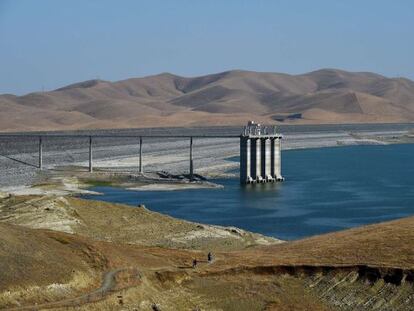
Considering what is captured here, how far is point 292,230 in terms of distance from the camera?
53719mm

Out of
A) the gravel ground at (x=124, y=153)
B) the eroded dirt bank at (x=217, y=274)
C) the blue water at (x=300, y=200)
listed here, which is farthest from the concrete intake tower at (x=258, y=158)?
the eroded dirt bank at (x=217, y=274)

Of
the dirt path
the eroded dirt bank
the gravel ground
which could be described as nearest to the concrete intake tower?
the gravel ground

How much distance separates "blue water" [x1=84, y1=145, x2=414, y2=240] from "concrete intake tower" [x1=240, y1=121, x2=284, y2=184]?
161cm

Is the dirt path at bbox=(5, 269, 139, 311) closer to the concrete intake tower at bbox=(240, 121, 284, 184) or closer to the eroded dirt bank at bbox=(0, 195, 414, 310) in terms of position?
the eroded dirt bank at bbox=(0, 195, 414, 310)

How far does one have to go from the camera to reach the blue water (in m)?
57.5

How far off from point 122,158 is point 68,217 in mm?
65547

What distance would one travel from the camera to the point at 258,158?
3433 inches

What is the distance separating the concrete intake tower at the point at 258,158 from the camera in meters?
85.4

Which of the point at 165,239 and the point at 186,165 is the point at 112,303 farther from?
the point at 186,165

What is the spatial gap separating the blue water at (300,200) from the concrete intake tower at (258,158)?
63.4 inches

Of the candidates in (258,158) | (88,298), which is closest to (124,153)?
(258,158)

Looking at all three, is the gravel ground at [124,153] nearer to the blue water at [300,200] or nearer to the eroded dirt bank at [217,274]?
the blue water at [300,200]

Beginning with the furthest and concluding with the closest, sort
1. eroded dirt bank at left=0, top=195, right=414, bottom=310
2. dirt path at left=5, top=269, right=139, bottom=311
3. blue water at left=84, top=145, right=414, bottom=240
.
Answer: blue water at left=84, top=145, right=414, bottom=240, eroded dirt bank at left=0, top=195, right=414, bottom=310, dirt path at left=5, top=269, right=139, bottom=311

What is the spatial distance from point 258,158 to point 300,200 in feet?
58.0
